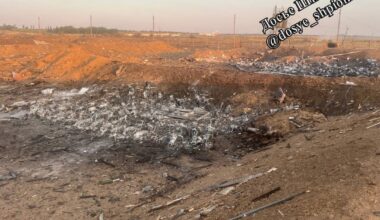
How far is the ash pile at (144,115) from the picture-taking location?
11508 millimetres

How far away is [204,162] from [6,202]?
4145mm

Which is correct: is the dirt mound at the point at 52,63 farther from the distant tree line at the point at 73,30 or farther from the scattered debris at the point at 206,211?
the distant tree line at the point at 73,30

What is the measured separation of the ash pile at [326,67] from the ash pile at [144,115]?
18.8ft

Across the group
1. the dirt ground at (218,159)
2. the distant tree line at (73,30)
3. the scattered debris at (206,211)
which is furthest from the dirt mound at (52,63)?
the distant tree line at (73,30)

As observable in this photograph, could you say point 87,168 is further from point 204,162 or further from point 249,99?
point 249,99

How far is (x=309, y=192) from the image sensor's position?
579 centimetres

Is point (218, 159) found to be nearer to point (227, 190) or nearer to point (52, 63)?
point (227, 190)

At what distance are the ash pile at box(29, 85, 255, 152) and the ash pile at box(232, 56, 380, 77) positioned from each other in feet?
18.8

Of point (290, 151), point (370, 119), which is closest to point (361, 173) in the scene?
point (290, 151)

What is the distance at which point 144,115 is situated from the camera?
1296 cm

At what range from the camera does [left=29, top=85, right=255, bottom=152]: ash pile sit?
11508 mm

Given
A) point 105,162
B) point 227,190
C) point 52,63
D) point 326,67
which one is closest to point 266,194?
point 227,190

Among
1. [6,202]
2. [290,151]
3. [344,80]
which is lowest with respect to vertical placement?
[6,202]

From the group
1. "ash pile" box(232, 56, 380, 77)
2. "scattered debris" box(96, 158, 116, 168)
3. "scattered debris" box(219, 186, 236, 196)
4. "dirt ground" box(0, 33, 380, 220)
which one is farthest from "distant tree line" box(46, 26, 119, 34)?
"scattered debris" box(219, 186, 236, 196)
